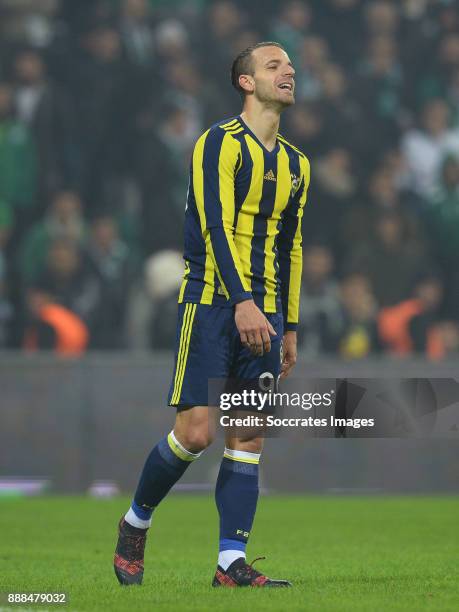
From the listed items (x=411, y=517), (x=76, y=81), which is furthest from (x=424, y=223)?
(x=411, y=517)

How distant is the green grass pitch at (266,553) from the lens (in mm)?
4895

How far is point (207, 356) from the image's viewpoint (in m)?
5.27

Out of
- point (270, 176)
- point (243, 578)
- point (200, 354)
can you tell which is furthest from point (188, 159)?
point (243, 578)

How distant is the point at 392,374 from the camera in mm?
11562

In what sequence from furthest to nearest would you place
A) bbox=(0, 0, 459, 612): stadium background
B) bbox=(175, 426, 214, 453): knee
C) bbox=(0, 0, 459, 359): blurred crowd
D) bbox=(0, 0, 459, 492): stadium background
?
bbox=(0, 0, 459, 359): blurred crowd, bbox=(0, 0, 459, 492): stadium background, bbox=(0, 0, 459, 612): stadium background, bbox=(175, 426, 214, 453): knee

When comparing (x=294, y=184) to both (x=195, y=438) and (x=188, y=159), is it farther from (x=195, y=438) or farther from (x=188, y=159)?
(x=188, y=159)

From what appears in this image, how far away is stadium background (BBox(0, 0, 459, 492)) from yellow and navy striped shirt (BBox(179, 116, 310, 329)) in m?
6.00

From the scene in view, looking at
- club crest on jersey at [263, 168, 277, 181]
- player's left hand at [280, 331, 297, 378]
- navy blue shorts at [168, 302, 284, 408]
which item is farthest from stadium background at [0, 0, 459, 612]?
club crest on jersey at [263, 168, 277, 181]

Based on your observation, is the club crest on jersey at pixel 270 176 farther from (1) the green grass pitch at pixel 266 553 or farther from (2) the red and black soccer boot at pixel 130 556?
(1) the green grass pitch at pixel 266 553

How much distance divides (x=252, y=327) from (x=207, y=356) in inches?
8.6

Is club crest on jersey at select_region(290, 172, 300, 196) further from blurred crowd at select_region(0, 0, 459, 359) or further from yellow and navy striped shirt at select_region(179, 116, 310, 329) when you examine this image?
blurred crowd at select_region(0, 0, 459, 359)

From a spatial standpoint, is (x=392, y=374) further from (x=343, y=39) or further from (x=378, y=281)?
(x=343, y=39)

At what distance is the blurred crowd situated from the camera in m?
12.6

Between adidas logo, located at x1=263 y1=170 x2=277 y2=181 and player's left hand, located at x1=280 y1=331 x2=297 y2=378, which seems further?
player's left hand, located at x1=280 y1=331 x2=297 y2=378
